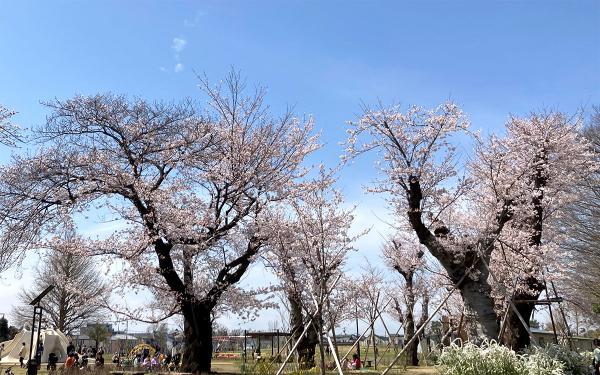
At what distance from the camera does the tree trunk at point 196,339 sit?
13906 millimetres

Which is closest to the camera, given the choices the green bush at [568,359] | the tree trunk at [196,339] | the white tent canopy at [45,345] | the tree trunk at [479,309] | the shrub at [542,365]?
the shrub at [542,365]

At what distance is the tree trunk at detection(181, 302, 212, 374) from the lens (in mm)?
13906

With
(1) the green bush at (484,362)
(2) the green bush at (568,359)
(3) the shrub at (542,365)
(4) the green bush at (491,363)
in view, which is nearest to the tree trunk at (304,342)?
(2) the green bush at (568,359)

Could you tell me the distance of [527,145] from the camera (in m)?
14.4

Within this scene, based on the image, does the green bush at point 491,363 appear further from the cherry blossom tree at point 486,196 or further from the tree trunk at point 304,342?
the tree trunk at point 304,342

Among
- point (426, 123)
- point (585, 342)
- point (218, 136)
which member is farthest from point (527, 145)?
point (585, 342)

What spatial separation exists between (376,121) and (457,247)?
3.75 meters

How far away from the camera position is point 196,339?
1404 centimetres

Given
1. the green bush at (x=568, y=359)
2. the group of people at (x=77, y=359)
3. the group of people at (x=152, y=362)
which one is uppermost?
the green bush at (x=568, y=359)

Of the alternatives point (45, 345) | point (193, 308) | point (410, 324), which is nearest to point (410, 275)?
point (410, 324)

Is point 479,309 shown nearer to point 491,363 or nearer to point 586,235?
point 491,363

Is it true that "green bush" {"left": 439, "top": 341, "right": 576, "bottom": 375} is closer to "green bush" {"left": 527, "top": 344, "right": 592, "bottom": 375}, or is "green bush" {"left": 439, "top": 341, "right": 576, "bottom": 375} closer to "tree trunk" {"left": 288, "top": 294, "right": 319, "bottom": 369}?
"green bush" {"left": 527, "top": 344, "right": 592, "bottom": 375}

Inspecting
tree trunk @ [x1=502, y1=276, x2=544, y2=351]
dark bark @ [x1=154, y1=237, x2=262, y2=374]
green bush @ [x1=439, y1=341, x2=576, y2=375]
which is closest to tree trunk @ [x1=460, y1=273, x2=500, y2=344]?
tree trunk @ [x1=502, y1=276, x2=544, y2=351]

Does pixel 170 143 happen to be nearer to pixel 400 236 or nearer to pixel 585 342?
pixel 400 236
